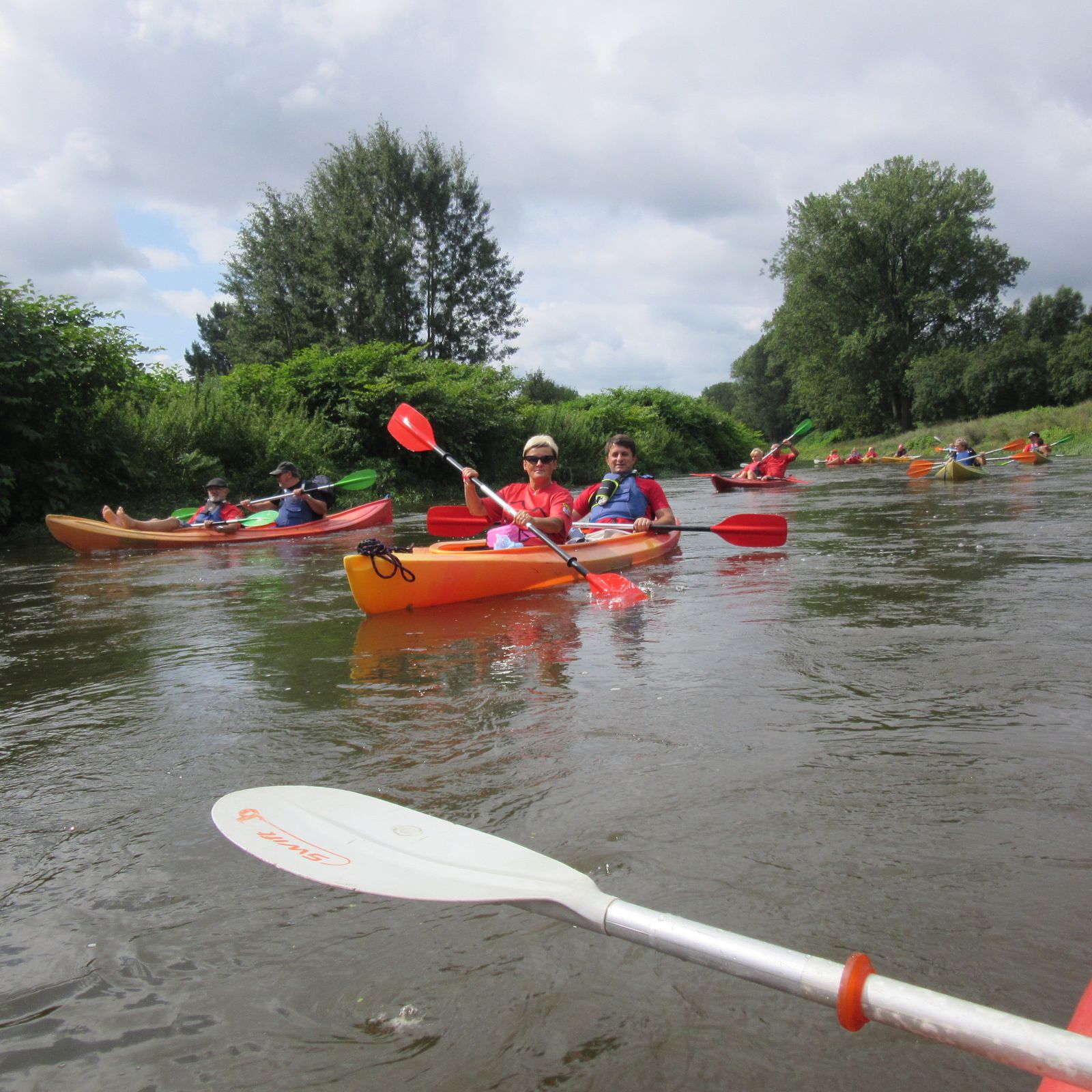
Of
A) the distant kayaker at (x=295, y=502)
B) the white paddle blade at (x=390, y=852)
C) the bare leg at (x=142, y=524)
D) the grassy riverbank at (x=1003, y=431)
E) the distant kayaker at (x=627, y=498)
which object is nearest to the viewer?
the white paddle blade at (x=390, y=852)

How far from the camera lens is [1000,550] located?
22.9ft

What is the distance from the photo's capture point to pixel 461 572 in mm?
5543

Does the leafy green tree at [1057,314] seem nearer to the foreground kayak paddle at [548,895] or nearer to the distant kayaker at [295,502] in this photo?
the distant kayaker at [295,502]

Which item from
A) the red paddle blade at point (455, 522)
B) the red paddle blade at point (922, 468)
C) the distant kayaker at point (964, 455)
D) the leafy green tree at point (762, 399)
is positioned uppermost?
the leafy green tree at point (762, 399)

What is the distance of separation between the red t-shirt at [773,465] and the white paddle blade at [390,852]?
16.9m

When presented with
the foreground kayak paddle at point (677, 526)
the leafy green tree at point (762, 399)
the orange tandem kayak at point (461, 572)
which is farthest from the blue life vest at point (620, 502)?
the leafy green tree at point (762, 399)

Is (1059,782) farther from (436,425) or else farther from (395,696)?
(436,425)

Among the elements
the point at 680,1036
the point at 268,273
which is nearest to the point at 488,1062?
the point at 680,1036

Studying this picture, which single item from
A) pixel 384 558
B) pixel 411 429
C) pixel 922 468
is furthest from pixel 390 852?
pixel 922 468

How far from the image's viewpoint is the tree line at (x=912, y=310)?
36250mm

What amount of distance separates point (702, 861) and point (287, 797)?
3.15 feet

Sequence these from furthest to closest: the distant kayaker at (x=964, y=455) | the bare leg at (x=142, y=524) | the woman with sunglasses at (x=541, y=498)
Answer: the distant kayaker at (x=964, y=455)
the bare leg at (x=142, y=524)
the woman with sunglasses at (x=541, y=498)

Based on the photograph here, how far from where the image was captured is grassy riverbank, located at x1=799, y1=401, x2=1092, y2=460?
85.9ft

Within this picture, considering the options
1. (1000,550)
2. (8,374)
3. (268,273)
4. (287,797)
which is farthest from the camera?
(268,273)
